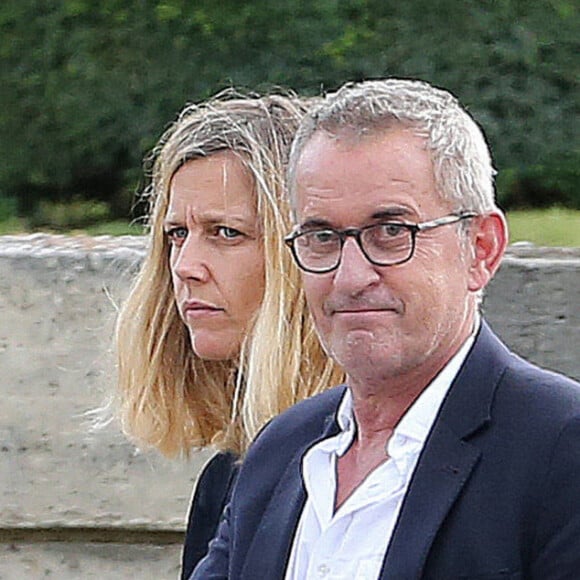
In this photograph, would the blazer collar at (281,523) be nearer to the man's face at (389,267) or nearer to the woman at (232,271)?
the man's face at (389,267)

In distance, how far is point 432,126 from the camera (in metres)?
2.13

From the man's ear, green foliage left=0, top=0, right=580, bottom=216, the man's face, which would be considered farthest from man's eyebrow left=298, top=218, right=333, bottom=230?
green foliage left=0, top=0, right=580, bottom=216

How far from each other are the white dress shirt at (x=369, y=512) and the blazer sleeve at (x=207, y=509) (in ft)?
2.42

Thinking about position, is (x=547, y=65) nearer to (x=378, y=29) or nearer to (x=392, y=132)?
(x=378, y=29)

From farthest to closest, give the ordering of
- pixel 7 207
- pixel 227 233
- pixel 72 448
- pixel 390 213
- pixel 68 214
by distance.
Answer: pixel 68 214 → pixel 7 207 → pixel 72 448 → pixel 227 233 → pixel 390 213

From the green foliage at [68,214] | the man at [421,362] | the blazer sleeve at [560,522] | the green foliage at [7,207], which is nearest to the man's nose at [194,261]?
the man at [421,362]

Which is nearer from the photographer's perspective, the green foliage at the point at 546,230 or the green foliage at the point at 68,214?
the green foliage at the point at 546,230

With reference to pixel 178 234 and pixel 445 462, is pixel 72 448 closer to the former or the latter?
pixel 178 234

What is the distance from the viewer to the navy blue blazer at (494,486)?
2.00m

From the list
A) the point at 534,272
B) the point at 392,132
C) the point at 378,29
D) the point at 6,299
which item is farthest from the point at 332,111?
the point at 378,29

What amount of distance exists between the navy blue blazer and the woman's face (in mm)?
700

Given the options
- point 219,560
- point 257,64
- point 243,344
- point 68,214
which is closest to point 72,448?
point 243,344

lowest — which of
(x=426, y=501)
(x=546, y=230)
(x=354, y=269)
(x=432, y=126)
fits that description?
(x=546, y=230)

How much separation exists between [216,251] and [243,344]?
0.18 meters
